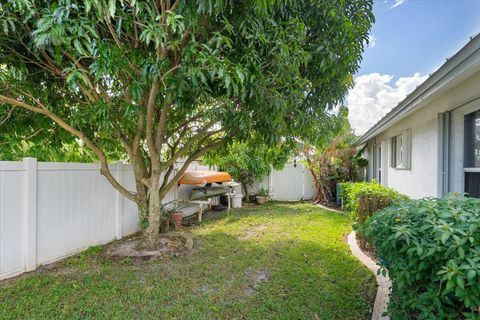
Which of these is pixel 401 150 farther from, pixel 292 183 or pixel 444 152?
pixel 292 183

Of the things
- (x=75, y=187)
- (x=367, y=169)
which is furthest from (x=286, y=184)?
(x=75, y=187)

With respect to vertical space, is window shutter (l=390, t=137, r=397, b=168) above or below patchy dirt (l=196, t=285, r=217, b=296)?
above

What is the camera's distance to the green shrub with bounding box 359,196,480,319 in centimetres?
177

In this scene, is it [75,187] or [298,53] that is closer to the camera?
[298,53]

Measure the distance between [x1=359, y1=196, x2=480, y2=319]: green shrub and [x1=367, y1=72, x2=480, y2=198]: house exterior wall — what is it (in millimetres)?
2134

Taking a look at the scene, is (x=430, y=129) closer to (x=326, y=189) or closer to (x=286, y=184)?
(x=326, y=189)

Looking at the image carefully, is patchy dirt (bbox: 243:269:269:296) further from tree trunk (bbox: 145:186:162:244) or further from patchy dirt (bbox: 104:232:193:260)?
tree trunk (bbox: 145:186:162:244)

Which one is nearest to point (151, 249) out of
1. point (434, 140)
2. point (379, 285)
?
point (379, 285)

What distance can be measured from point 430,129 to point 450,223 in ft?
11.9

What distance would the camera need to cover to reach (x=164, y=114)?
16.6 feet

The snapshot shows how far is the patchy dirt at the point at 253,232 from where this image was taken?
683 cm

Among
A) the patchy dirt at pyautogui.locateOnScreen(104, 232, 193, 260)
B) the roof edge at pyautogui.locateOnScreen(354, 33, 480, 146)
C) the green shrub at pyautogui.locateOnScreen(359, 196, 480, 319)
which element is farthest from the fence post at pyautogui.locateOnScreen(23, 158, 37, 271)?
the roof edge at pyautogui.locateOnScreen(354, 33, 480, 146)

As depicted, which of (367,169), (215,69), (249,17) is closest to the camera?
(215,69)

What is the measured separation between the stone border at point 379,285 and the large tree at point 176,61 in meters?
2.52
